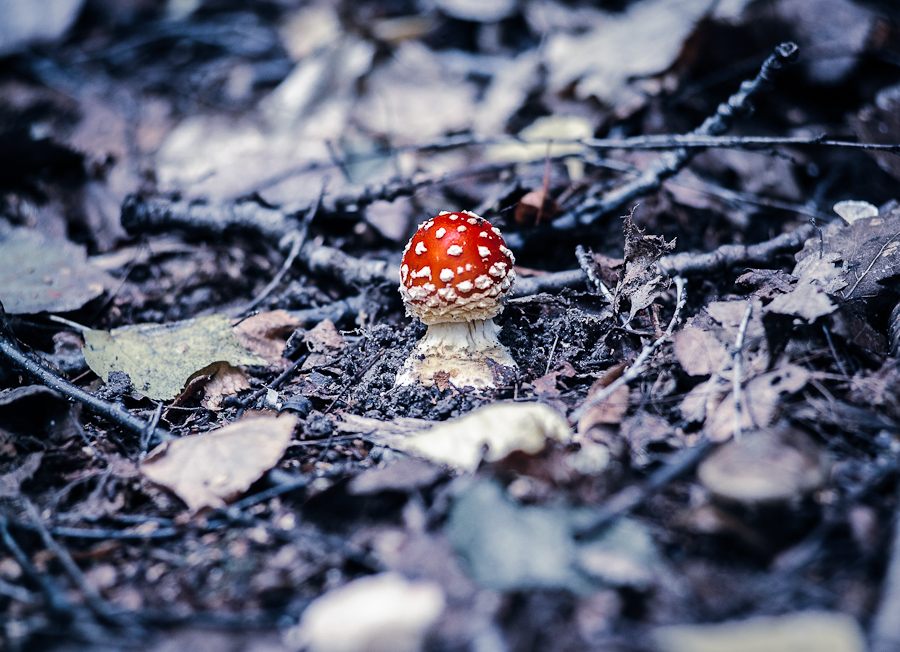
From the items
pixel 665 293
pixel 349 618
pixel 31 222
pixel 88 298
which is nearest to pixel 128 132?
pixel 31 222

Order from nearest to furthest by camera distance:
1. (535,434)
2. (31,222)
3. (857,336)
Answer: (535,434) < (857,336) < (31,222)

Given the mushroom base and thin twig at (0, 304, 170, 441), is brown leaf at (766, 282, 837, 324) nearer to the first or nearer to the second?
the mushroom base

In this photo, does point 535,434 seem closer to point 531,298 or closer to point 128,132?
point 531,298

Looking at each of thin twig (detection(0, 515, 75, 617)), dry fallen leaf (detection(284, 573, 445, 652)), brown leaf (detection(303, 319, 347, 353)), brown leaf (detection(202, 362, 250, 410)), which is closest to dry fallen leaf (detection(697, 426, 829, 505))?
dry fallen leaf (detection(284, 573, 445, 652))

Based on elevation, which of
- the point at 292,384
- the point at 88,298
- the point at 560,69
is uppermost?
the point at 560,69

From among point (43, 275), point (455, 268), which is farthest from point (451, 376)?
point (43, 275)

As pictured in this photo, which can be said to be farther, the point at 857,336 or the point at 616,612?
the point at 857,336

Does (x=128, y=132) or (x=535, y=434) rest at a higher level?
(x=128, y=132)
